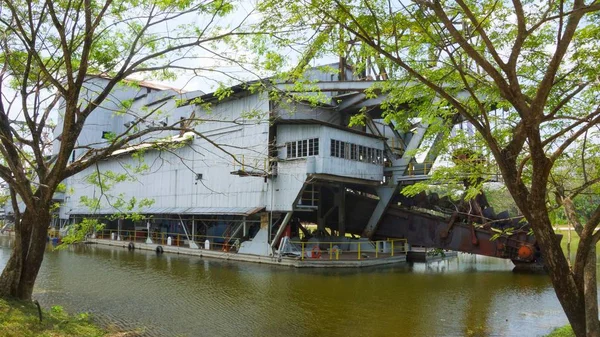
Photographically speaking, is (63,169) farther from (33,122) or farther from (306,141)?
(306,141)

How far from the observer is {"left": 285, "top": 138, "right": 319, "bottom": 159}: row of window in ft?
68.8

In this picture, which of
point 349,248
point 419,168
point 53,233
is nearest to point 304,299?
point 349,248

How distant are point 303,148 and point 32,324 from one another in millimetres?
15407

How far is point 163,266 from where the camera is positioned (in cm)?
2127

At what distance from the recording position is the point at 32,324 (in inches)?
277

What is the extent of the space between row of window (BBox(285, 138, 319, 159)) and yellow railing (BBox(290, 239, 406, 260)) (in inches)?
174

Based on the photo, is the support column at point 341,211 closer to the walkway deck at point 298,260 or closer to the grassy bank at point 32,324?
the walkway deck at point 298,260

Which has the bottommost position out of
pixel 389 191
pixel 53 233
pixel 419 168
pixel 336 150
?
pixel 53 233

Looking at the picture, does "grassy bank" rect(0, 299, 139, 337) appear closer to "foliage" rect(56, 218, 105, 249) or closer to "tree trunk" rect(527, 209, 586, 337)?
"foliage" rect(56, 218, 105, 249)

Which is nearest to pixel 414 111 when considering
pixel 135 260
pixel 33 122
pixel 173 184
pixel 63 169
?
pixel 63 169

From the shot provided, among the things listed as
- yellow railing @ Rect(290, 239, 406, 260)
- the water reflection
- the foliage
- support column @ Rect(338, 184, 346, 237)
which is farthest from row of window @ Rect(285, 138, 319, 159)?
the foliage

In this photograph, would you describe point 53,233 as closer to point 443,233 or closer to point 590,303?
point 443,233

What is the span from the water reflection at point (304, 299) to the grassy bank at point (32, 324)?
5.99 ft

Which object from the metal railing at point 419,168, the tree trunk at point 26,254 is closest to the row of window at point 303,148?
the metal railing at point 419,168
